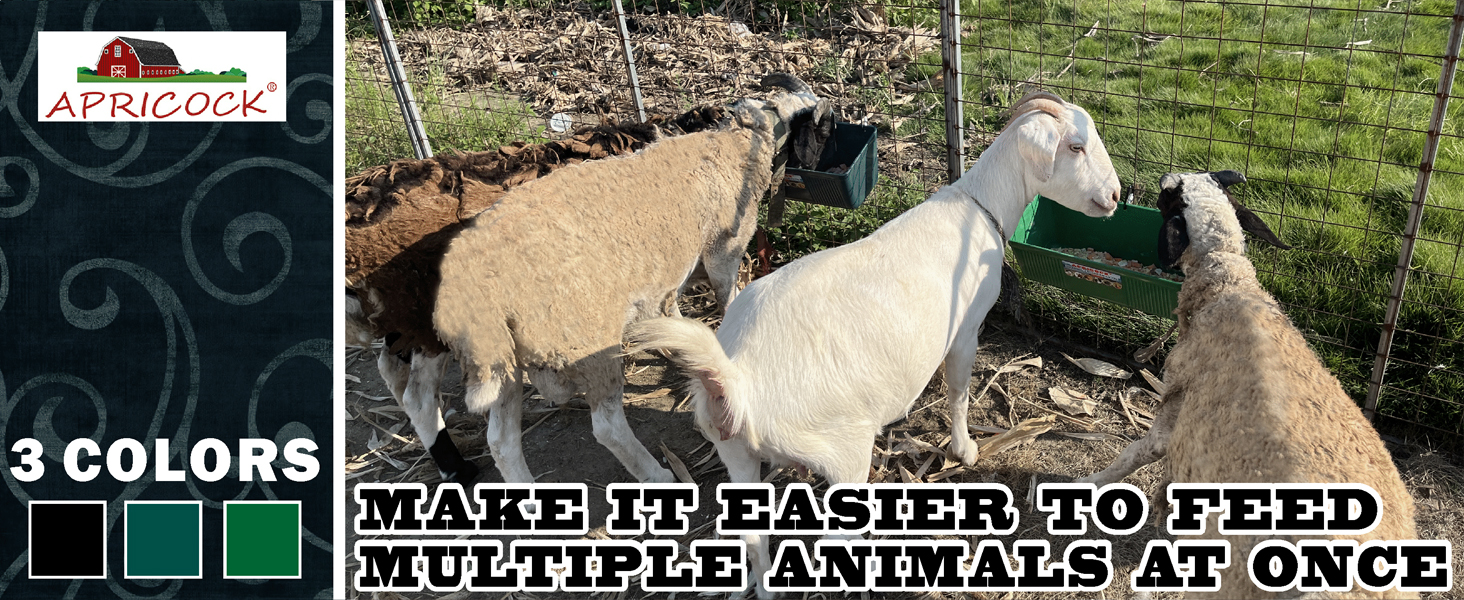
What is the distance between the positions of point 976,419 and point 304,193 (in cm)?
356

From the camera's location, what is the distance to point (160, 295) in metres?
3.35

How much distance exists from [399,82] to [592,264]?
134 inches

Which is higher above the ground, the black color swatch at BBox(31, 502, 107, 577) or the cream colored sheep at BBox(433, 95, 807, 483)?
the cream colored sheep at BBox(433, 95, 807, 483)

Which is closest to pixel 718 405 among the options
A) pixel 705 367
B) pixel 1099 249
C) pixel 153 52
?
pixel 705 367

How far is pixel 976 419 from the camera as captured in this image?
5207 millimetres

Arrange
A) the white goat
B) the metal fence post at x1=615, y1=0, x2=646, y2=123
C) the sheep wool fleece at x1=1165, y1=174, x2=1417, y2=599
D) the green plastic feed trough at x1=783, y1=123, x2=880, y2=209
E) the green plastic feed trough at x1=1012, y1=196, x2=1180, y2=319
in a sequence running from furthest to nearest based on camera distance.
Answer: the metal fence post at x1=615, y1=0, x2=646, y2=123, the green plastic feed trough at x1=783, y1=123, x2=880, y2=209, the green plastic feed trough at x1=1012, y1=196, x2=1180, y2=319, the white goat, the sheep wool fleece at x1=1165, y1=174, x2=1417, y2=599

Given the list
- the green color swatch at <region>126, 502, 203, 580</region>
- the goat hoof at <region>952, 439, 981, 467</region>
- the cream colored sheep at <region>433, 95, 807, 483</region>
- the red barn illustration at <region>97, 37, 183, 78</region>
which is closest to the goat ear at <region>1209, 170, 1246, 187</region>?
the goat hoof at <region>952, 439, 981, 467</region>

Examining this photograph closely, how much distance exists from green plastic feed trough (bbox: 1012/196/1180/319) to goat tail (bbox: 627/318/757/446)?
191 centimetres

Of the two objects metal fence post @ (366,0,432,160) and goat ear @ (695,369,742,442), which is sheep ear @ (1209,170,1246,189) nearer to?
goat ear @ (695,369,742,442)

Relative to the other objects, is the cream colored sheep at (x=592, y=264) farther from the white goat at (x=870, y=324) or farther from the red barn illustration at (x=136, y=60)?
the red barn illustration at (x=136, y=60)

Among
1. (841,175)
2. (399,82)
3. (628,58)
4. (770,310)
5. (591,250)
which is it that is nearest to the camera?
(770,310)

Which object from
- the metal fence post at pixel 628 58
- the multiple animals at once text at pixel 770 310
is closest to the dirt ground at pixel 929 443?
the multiple animals at once text at pixel 770 310

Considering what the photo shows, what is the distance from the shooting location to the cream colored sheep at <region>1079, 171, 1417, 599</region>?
3080mm

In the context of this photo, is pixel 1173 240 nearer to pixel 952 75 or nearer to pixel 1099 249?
pixel 1099 249
